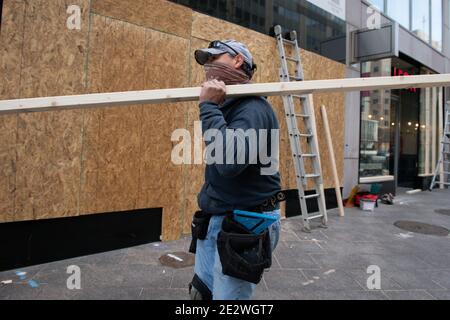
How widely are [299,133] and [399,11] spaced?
288 inches

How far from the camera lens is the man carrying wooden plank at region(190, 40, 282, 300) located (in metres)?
1.56

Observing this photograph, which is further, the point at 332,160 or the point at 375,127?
the point at 375,127

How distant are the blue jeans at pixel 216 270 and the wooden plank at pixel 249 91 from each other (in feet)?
2.49

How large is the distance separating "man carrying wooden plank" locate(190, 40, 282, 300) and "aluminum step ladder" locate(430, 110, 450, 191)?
12.0m

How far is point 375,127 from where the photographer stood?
857 cm

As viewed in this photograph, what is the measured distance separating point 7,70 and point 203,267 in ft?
10.6

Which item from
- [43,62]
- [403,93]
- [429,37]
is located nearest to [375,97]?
[403,93]

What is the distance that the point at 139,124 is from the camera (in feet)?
13.7

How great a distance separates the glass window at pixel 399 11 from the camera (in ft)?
29.9

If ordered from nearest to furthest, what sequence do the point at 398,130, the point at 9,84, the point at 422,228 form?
the point at 9,84
the point at 422,228
the point at 398,130

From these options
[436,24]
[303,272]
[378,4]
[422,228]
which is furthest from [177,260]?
[436,24]

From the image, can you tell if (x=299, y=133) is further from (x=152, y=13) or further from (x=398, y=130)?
(x=398, y=130)

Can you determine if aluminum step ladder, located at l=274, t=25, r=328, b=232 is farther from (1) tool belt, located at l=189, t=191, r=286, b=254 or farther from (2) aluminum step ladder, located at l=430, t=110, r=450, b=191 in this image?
(2) aluminum step ladder, located at l=430, t=110, r=450, b=191

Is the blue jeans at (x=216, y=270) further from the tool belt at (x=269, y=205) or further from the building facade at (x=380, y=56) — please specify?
the building facade at (x=380, y=56)
